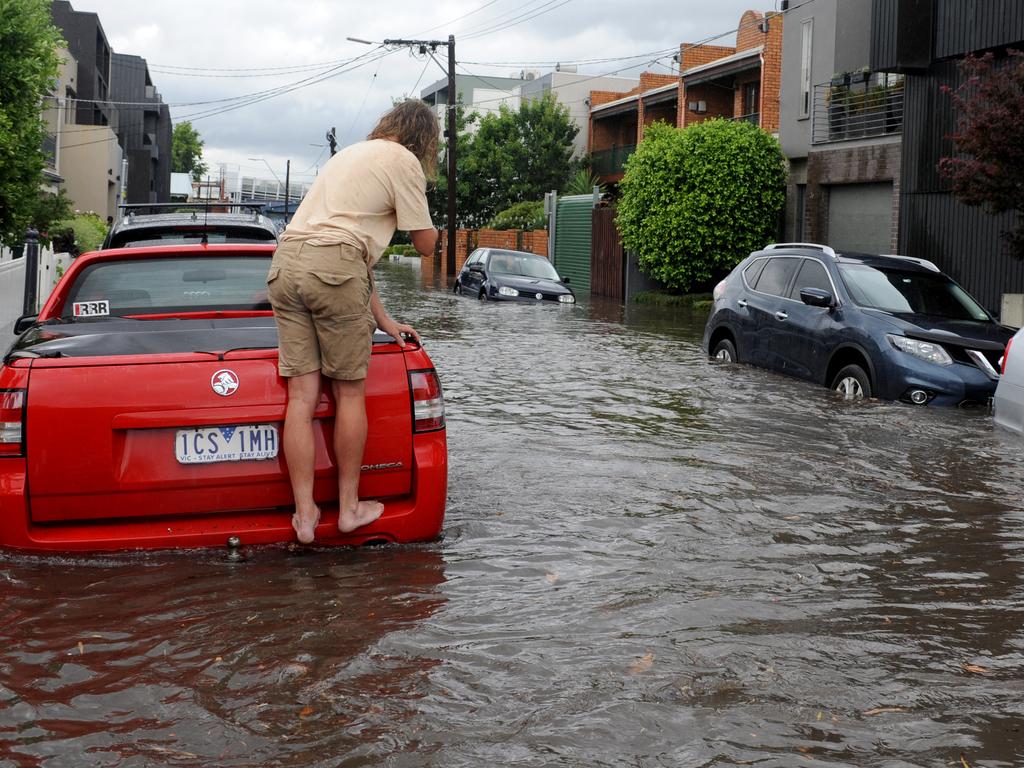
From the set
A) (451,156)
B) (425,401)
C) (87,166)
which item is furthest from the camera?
(87,166)

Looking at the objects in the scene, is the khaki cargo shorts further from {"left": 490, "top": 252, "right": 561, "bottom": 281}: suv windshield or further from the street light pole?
the street light pole

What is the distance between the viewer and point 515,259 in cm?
2839

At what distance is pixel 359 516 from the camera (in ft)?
17.2

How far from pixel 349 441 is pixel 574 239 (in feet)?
115

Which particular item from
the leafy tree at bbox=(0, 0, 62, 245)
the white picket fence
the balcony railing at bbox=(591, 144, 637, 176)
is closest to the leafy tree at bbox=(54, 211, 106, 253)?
the leafy tree at bbox=(0, 0, 62, 245)

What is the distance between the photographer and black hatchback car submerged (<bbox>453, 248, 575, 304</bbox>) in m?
26.6

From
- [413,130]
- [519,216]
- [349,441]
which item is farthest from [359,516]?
[519,216]

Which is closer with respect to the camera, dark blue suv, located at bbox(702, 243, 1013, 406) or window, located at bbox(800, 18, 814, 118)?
dark blue suv, located at bbox(702, 243, 1013, 406)

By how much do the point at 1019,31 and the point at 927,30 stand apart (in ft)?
8.89

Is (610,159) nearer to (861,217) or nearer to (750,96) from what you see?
(750,96)

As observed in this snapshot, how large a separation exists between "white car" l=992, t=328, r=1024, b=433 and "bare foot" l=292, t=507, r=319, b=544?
17.7 feet

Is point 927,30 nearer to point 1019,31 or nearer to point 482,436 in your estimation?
point 1019,31

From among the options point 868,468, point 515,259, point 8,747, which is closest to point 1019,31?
point 515,259

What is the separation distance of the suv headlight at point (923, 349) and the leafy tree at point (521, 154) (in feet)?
162
